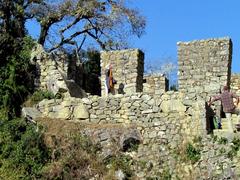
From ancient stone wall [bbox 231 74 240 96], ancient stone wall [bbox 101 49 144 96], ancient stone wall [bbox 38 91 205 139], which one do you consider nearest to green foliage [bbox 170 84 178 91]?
ancient stone wall [bbox 231 74 240 96]

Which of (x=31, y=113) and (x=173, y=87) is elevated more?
(x=173, y=87)

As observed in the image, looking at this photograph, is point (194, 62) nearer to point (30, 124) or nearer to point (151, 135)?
point (151, 135)

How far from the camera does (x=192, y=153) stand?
18000mm

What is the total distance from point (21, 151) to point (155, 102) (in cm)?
410

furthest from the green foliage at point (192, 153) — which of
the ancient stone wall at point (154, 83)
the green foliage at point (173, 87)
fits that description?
the green foliage at point (173, 87)

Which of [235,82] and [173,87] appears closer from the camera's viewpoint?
[235,82]

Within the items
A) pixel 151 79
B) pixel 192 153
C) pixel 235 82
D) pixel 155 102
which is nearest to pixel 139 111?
pixel 155 102

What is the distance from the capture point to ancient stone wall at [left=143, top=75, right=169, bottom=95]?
22719mm

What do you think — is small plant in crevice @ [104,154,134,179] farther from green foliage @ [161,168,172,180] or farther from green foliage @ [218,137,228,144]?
green foliage @ [218,137,228,144]

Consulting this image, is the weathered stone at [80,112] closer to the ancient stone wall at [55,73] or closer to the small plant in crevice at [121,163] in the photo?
the ancient stone wall at [55,73]

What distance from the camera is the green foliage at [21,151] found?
1817 centimetres

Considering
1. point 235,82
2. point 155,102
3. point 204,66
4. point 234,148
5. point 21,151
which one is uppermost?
point 204,66

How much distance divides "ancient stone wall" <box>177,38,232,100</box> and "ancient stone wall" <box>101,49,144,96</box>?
1.51m

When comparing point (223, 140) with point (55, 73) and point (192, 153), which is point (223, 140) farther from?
point (55, 73)
